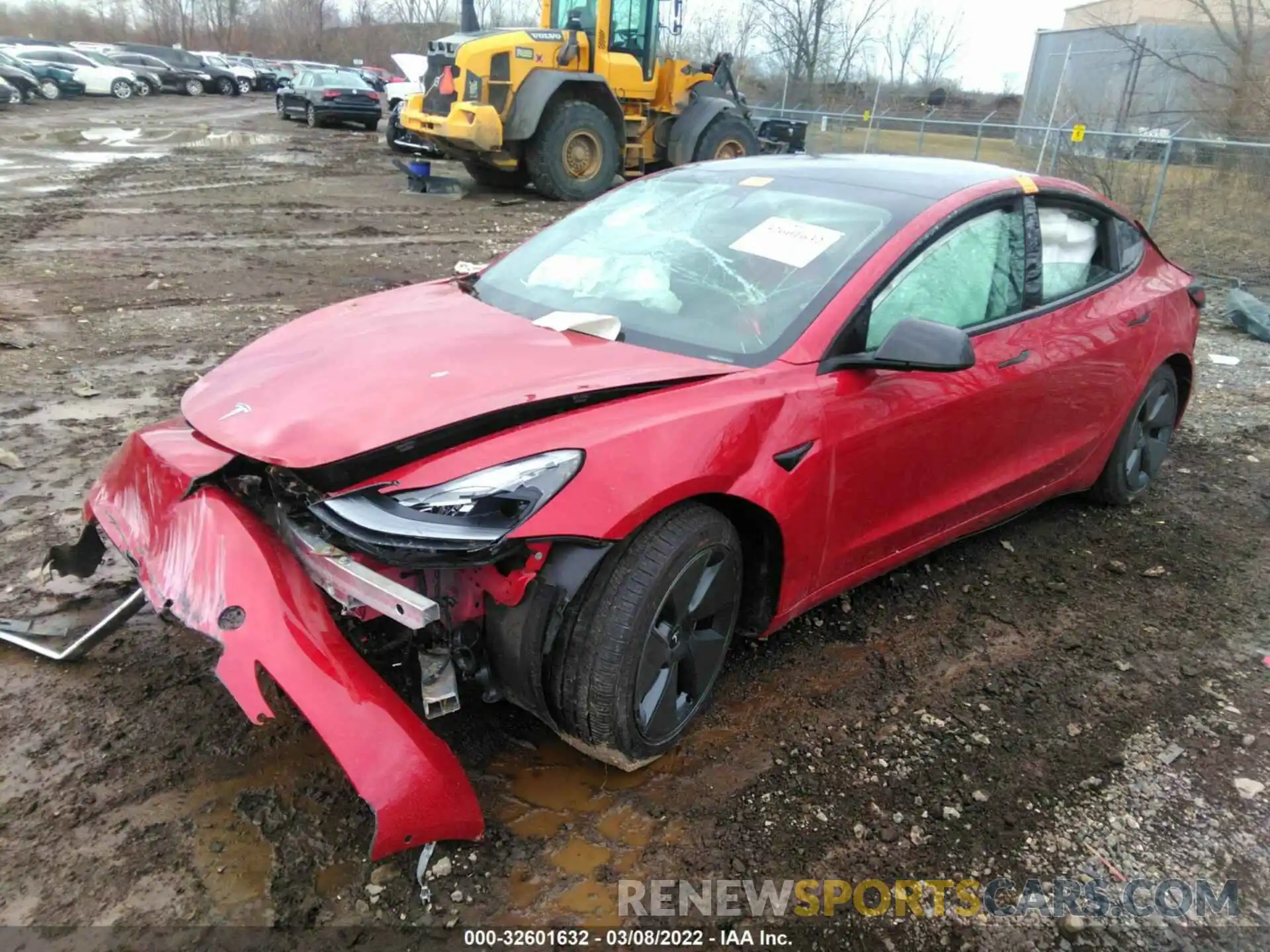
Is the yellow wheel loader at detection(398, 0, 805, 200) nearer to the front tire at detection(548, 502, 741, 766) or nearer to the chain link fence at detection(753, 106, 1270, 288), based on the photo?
the chain link fence at detection(753, 106, 1270, 288)

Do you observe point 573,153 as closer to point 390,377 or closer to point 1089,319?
point 1089,319

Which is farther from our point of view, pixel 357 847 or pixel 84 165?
pixel 84 165

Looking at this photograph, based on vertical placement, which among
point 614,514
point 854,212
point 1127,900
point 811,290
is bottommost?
point 1127,900

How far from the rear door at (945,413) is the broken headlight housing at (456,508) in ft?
3.19

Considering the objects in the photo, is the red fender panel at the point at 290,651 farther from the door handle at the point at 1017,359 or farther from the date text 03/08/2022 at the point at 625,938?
the door handle at the point at 1017,359

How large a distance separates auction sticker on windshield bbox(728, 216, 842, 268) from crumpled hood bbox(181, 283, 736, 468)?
1.90 feet

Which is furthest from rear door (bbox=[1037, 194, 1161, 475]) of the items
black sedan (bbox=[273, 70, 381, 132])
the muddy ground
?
black sedan (bbox=[273, 70, 381, 132])

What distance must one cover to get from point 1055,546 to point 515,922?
3.05m

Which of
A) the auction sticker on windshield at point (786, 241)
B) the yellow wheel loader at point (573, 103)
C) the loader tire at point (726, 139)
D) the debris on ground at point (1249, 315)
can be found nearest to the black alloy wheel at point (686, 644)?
the auction sticker on windshield at point (786, 241)

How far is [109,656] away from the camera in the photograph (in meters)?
2.88

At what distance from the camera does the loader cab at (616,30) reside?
42.5ft

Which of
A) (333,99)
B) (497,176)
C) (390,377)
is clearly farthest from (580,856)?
(333,99)

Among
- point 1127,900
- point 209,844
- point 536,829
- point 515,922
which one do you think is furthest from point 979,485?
point 209,844

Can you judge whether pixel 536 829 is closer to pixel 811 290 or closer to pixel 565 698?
pixel 565 698
